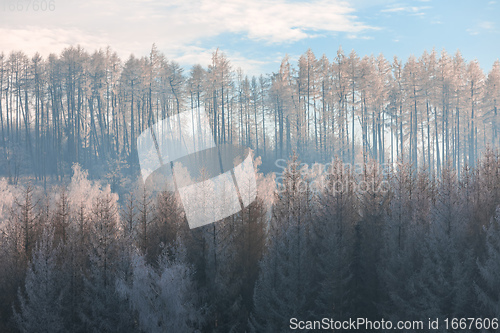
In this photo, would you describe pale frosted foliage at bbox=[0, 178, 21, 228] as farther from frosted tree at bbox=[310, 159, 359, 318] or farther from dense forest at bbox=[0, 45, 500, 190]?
frosted tree at bbox=[310, 159, 359, 318]

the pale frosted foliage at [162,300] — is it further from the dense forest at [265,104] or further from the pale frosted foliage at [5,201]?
the dense forest at [265,104]

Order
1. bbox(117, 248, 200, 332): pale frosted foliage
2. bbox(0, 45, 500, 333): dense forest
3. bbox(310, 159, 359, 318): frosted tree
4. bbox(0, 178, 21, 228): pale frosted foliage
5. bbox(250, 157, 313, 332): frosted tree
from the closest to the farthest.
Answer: bbox(117, 248, 200, 332): pale frosted foliage → bbox(0, 45, 500, 333): dense forest → bbox(250, 157, 313, 332): frosted tree → bbox(310, 159, 359, 318): frosted tree → bbox(0, 178, 21, 228): pale frosted foliage

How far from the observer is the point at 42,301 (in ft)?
83.2

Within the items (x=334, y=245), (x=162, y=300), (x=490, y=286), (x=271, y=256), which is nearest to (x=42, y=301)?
(x=162, y=300)


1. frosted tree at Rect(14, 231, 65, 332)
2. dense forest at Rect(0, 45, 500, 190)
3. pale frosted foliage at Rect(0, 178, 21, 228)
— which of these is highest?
dense forest at Rect(0, 45, 500, 190)

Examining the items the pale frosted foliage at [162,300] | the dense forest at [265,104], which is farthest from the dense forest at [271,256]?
the dense forest at [265,104]

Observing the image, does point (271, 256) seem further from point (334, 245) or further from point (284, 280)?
point (334, 245)

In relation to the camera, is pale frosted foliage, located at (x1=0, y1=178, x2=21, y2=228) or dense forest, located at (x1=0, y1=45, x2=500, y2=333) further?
pale frosted foliage, located at (x1=0, y1=178, x2=21, y2=228)

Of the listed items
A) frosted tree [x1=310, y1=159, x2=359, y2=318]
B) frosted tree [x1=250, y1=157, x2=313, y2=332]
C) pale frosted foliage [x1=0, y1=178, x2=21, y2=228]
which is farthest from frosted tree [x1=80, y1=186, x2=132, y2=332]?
pale frosted foliage [x1=0, y1=178, x2=21, y2=228]

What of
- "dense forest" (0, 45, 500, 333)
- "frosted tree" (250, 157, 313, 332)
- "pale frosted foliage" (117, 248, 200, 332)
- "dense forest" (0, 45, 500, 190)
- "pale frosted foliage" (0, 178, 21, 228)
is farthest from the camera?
"dense forest" (0, 45, 500, 190)

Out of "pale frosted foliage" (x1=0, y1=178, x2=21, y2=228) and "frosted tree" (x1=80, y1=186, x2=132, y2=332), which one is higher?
"pale frosted foliage" (x1=0, y1=178, x2=21, y2=228)

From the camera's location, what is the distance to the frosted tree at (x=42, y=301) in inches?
977

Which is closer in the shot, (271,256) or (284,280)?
(284,280)

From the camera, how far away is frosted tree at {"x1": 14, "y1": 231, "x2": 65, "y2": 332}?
24.8 metres
